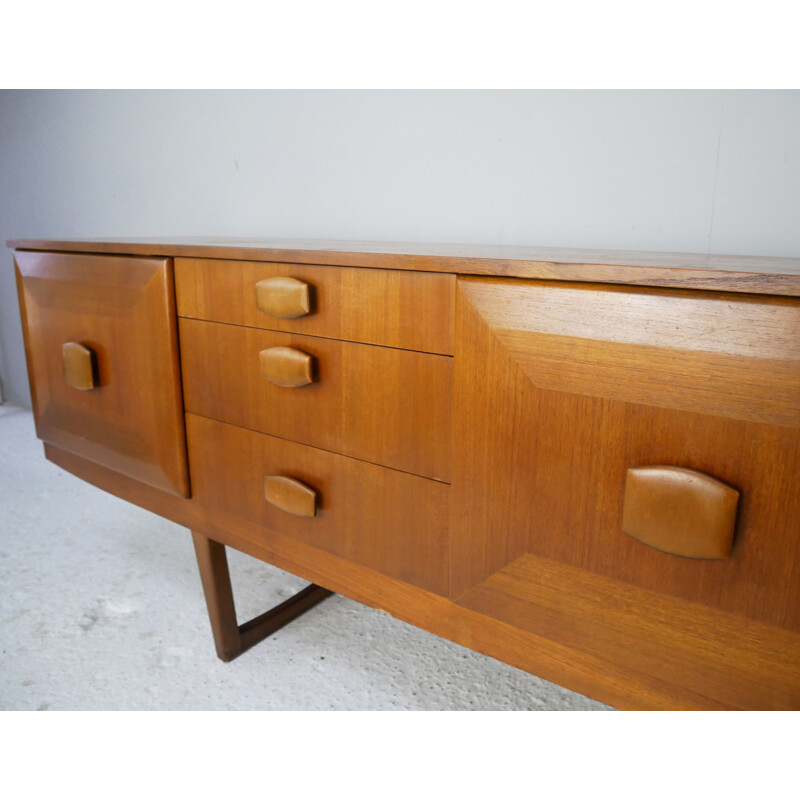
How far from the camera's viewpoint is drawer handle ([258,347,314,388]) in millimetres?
846

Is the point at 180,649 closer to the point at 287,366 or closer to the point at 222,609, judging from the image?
the point at 222,609

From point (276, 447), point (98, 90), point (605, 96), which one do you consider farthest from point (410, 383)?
point (98, 90)

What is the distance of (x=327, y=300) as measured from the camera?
82 centimetres

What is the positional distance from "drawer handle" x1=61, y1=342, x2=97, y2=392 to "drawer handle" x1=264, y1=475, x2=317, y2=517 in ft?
1.37

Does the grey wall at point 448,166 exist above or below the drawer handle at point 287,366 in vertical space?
above

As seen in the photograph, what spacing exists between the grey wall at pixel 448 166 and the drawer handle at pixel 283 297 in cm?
54

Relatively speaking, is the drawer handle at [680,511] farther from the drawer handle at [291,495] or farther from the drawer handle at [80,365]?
the drawer handle at [80,365]

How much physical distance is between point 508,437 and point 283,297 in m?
0.34

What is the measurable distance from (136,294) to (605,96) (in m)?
0.80

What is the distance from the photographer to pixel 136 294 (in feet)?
3.43

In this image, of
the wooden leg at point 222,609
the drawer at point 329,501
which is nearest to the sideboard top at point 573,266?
the drawer at point 329,501

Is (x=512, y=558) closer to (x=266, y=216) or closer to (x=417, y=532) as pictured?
(x=417, y=532)

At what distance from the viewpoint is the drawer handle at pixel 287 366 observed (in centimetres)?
85

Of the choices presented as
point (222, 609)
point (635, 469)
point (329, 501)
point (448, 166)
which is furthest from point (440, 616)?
point (448, 166)
